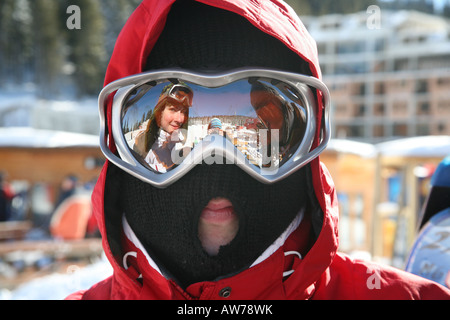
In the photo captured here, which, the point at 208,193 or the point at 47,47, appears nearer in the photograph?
the point at 208,193

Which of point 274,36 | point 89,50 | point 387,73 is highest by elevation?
point 89,50

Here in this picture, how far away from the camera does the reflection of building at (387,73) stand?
54812 mm

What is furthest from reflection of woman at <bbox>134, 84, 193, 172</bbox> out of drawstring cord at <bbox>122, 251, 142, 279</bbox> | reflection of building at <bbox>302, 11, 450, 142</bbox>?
reflection of building at <bbox>302, 11, 450, 142</bbox>

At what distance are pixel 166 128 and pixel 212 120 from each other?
13cm

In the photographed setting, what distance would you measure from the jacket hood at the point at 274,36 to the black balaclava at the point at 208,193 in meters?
0.05

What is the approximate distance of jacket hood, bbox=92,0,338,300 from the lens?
1.17 m

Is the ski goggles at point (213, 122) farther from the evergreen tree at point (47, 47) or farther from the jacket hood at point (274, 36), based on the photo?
the evergreen tree at point (47, 47)

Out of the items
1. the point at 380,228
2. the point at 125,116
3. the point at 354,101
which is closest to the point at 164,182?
the point at 125,116

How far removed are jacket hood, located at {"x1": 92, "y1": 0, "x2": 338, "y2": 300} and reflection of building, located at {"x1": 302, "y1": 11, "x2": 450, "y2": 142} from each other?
54568mm

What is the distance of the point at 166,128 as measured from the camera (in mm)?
1243

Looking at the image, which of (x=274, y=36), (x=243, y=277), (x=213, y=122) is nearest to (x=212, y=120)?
(x=213, y=122)

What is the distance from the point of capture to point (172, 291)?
3.83 feet

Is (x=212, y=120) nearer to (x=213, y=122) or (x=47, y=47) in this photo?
(x=213, y=122)

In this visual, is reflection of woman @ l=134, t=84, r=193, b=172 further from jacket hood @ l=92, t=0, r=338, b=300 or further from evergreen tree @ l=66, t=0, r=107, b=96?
evergreen tree @ l=66, t=0, r=107, b=96
